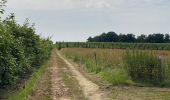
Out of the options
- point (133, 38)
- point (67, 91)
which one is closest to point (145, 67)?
point (67, 91)

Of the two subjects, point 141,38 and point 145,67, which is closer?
point 145,67

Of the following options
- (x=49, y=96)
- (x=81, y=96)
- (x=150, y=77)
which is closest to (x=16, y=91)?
(x=49, y=96)

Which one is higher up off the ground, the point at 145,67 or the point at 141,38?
the point at 141,38

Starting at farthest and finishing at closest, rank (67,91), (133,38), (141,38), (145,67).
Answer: (133,38)
(141,38)
(145,67)
(67,91)

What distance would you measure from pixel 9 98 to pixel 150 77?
30.6 feet

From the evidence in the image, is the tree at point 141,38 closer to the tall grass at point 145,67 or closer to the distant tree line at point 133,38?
the distant tree line at point 133,38

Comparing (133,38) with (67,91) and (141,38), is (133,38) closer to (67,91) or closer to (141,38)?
(141,38)

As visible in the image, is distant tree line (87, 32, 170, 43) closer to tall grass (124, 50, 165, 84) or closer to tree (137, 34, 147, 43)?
tree (137, 34, 147, 43)

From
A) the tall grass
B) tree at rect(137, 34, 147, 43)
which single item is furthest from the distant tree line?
the tall grass

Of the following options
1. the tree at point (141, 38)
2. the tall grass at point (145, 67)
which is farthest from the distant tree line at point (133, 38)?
the tall grass at point (145, 67)

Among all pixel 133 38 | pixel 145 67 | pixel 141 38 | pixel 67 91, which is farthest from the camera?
pixel 133 38

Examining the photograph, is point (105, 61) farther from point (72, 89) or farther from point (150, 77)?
point (72, 89)

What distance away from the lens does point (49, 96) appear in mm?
16484

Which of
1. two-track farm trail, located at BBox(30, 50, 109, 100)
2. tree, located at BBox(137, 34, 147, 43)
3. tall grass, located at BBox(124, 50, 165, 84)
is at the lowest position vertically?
two-track farm trail, located at BBox(30, 50, 109, 100)
